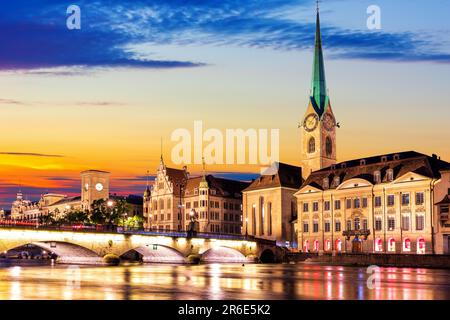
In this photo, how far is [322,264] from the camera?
104 meters

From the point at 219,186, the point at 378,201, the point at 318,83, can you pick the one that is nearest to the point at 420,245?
the point at 378,201

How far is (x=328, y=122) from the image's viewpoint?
155 metres

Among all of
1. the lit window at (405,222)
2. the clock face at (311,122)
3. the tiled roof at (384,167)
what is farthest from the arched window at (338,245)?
the clock face at (311,122)

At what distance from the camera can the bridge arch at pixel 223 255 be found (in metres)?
119

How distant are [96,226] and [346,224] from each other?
136 feet

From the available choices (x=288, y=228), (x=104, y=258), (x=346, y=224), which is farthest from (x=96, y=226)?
(x=288, y=228)

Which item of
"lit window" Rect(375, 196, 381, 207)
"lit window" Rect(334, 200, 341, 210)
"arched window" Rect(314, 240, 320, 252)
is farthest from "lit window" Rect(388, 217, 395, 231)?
"arched window" Rect(314, 240, 320, 252)

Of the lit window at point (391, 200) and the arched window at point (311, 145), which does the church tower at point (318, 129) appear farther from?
the lit window at point (391, 200)

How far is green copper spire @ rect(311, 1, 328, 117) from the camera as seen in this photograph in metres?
155

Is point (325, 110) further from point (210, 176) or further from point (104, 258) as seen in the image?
point (104, 258)

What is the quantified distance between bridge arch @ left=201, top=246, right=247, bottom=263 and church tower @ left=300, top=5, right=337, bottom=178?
107 feet

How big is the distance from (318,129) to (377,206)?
4303 centimetres

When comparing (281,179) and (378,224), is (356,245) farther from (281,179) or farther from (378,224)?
(281,179)

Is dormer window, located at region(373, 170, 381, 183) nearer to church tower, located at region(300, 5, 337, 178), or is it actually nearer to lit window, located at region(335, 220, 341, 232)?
lit window, located at region(335, 220, 341, 232)
